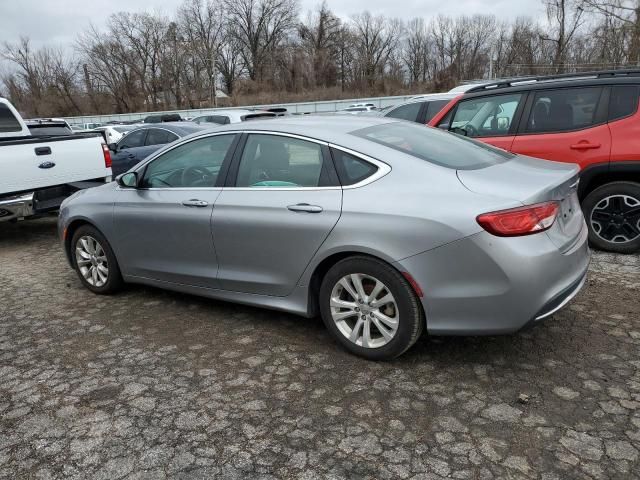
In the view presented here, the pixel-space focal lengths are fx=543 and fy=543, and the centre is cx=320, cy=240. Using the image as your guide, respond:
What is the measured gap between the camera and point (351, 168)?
3.49m

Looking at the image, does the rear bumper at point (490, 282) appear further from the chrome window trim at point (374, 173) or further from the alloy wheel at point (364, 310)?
the chrome window trim at point (374, 173)

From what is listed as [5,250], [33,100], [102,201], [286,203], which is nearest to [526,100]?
[286,203]

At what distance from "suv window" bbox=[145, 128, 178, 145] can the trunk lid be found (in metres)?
9.36

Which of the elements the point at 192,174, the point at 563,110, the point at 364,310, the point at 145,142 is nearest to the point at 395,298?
the point at 364,310

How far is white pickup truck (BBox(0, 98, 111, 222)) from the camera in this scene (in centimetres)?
657

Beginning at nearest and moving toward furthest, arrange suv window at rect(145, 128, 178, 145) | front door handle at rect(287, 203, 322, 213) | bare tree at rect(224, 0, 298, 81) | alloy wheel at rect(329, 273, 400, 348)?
alloy wheel at rect(329, 273, 400, 348) → front door handle at rect(287, 203, 322, 213) → suv window at rect(145, 128, 178, 145) → bare tree at rect(224, 0, 298, 81)

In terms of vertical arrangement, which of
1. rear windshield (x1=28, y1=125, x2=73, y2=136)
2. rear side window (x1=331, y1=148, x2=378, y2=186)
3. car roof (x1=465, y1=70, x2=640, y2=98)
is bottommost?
rear side window (x1=331, y1=148, x2=378, y2=186)

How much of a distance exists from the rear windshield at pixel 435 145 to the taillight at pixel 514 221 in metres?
0.53

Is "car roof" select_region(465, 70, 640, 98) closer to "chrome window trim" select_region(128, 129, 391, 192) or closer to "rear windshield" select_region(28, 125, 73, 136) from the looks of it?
"chrome window trim" select_region(128, 129, 391, 192)

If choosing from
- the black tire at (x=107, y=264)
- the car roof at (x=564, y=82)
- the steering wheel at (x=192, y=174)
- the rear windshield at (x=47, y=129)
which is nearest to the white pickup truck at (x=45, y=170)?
the black tire at (x=107, y=264)

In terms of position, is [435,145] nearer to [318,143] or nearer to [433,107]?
[318,143]

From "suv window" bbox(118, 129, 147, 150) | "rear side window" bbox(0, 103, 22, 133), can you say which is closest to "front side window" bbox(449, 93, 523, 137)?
"rear side window" bbox(0, 103, 22, 133)

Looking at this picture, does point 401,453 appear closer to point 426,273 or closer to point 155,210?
point 426,273

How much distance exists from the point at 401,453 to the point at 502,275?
1.08 metres
